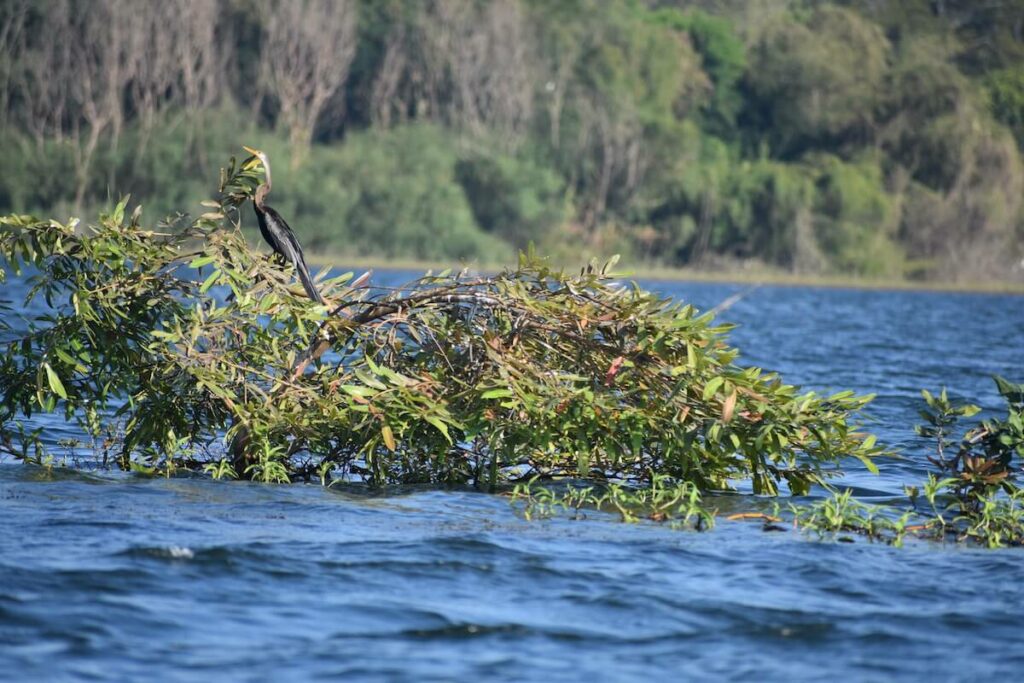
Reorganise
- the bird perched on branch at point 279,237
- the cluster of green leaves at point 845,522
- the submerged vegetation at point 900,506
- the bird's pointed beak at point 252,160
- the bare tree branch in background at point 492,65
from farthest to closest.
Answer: the bare tree branch in background at point 492,65 < the bird perched on branch at point 279,237 < the bird's pointed beak at point 252,160 < the submerged vegetation at point 900,506 < the cluster of green leaves at point 845,522

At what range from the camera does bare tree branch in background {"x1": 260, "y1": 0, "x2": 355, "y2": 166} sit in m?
68.4

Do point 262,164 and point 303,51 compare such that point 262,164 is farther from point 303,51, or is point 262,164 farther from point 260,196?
point 303,51

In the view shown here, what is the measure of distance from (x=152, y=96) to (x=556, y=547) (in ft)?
206

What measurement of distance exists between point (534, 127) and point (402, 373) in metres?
66.6

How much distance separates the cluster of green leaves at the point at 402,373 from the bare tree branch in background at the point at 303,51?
190 feet

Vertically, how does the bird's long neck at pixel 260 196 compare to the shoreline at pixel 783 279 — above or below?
below

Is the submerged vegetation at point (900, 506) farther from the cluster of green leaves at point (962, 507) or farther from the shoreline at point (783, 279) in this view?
the shoreline at point (783, 279)

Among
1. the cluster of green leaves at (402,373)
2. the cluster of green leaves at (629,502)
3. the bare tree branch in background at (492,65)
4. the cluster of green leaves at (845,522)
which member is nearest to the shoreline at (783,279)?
the bare tree branch in background at (492,65)

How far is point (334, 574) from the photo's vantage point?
7762 millimetres

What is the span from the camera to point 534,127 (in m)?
75.9

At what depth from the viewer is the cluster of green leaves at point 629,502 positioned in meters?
9.30

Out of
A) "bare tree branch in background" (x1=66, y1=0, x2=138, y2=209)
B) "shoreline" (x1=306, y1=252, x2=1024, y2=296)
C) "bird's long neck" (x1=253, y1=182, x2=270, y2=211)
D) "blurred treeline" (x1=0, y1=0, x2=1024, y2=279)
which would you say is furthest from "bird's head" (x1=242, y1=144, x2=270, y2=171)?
"shoreline" (x1=306, y1=252, x2=1024, y2=296)

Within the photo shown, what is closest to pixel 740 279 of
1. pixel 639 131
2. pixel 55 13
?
pixel 639 131

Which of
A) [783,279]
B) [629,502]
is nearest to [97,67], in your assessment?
[783,279]
